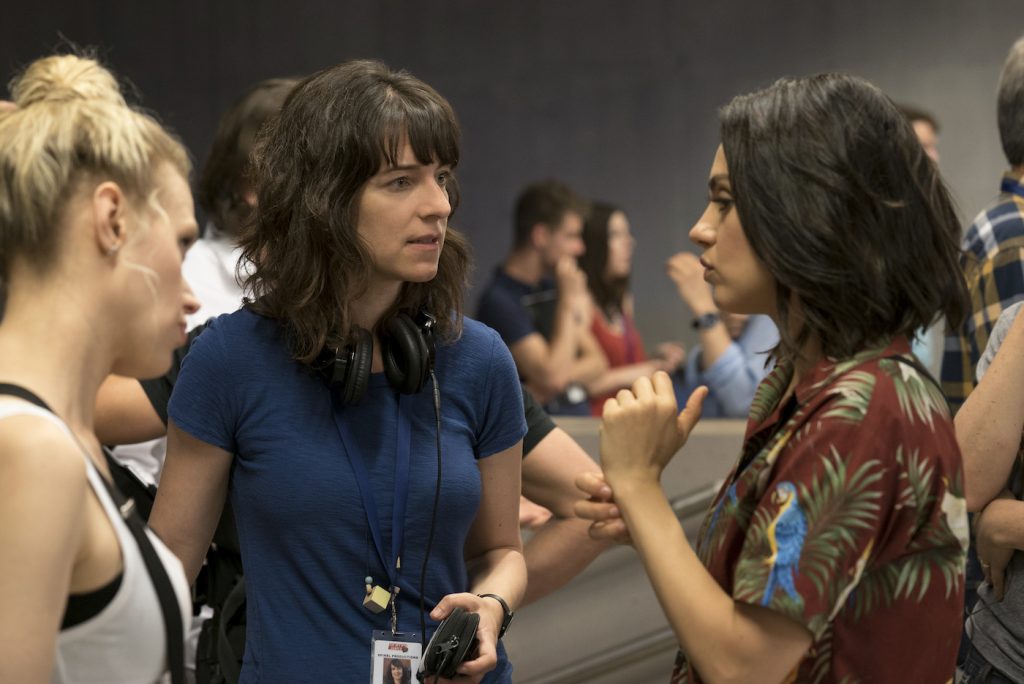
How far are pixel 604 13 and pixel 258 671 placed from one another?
6259 millimetres

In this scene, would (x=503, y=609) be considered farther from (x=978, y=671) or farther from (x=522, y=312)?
(x=522, y=312)

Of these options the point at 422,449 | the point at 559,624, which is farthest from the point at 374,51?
the point at 422,449

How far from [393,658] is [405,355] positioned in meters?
0.43

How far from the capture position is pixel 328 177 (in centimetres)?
181

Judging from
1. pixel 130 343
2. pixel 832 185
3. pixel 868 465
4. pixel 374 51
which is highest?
pixel 832 185

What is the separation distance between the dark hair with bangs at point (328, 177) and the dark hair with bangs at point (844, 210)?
590 mm

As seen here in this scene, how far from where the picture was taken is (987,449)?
1827 mm

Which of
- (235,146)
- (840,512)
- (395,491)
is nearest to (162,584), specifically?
(395,491)

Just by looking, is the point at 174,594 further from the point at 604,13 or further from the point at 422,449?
the point at 604,13

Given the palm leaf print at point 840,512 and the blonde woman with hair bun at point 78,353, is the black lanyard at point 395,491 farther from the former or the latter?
the palm leaf print at point 840,512

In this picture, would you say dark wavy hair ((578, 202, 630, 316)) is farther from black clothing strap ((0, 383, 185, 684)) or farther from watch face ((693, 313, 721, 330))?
black clothing strap ((0, 383, 185, 684))

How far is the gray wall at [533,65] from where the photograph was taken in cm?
736

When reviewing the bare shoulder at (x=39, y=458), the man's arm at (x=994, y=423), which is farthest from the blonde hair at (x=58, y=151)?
the man's arm at (x=994, y=423)

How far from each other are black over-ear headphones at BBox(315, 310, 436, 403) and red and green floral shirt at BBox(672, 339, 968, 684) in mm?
578
